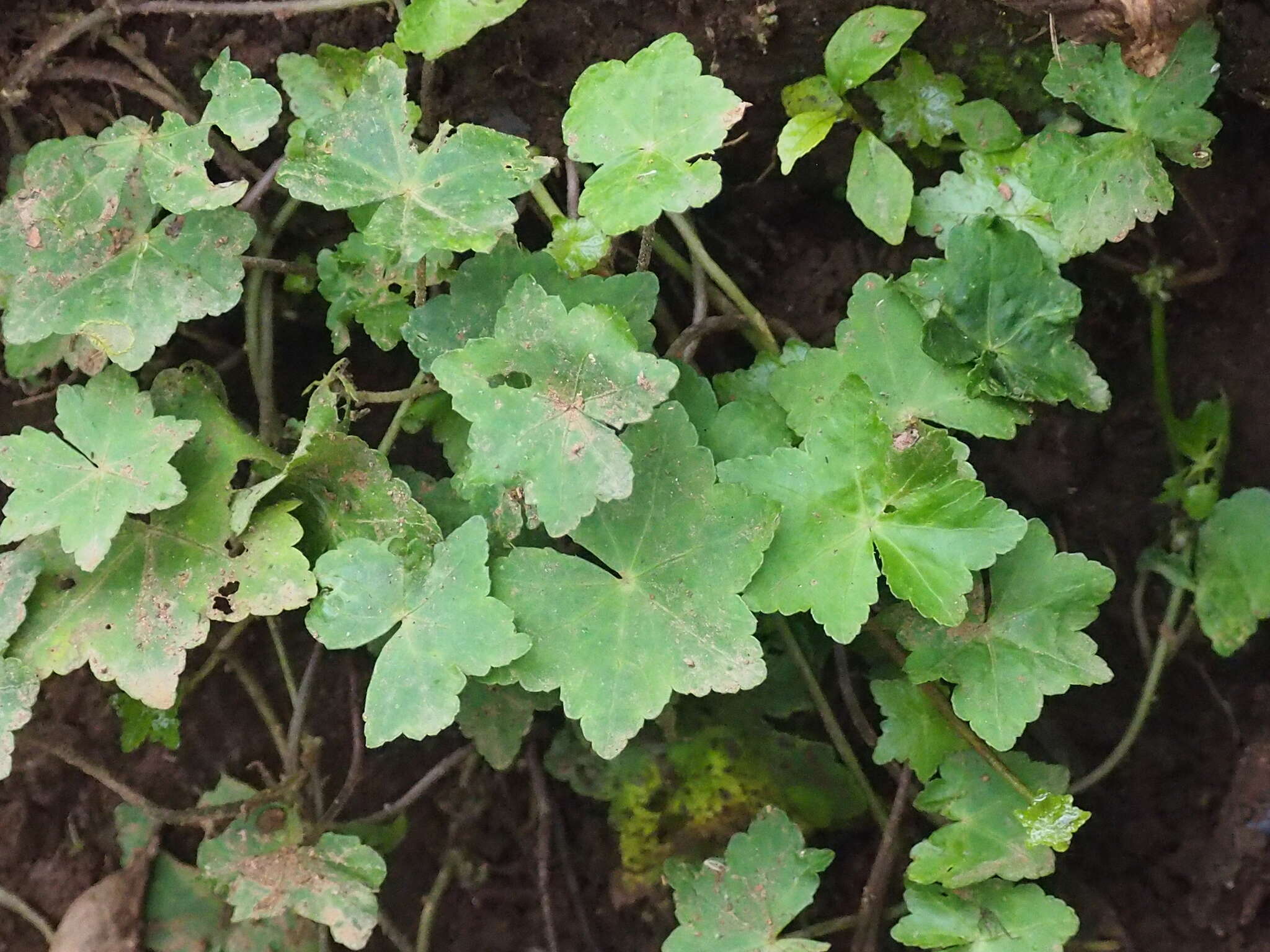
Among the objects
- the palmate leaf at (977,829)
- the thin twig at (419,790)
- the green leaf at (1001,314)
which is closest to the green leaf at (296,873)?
the thin twig at (419,790)

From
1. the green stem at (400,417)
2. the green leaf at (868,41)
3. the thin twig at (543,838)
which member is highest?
the green leaf at (868,41)

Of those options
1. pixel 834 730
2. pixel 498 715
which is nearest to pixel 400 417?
pixel 498 715

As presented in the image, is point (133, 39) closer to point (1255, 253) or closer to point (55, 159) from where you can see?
point (55, 159)

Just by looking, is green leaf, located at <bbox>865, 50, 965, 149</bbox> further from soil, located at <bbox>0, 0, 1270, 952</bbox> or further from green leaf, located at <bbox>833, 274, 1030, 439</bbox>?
green leaf, located at <bbox>833, 274, 1030, 439</bbox>

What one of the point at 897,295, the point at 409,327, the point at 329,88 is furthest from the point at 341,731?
the point at 897,295

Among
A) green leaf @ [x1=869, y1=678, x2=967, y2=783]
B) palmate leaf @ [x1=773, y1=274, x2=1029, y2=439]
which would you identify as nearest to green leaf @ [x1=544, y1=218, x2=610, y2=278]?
palmate leaf @ [x1=773, y1=274, x2=1029, y2=439]

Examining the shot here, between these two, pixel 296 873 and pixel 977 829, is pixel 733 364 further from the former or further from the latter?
pixel 296 873

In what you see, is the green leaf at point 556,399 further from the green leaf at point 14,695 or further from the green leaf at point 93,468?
the green leaf at point 14,695
